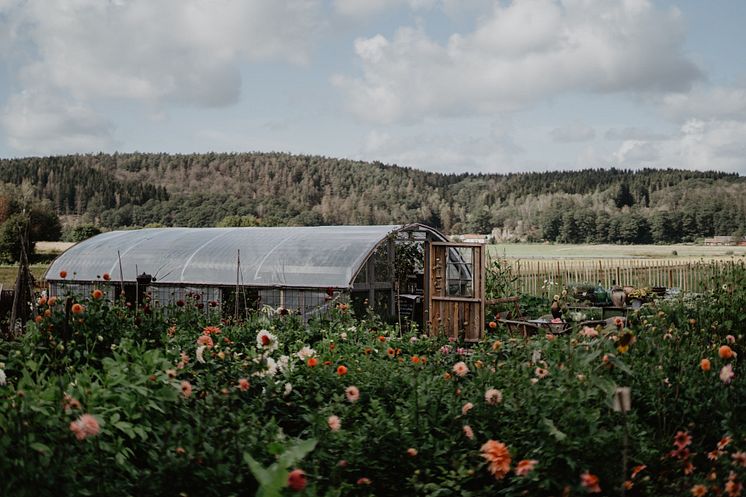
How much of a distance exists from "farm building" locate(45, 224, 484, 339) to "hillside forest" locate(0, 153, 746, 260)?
42732mm

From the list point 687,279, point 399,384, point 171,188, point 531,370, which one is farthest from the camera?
point 171,188

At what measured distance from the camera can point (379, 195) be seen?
6512 cm

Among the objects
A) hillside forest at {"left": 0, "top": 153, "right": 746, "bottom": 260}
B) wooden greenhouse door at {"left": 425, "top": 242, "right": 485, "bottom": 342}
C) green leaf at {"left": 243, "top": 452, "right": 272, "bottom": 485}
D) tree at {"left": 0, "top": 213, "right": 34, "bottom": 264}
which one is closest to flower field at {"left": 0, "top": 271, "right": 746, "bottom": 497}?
green leaf at {"left": 243, "top": 452, "right": 272, "bottom": 485}

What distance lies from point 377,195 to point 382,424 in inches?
2440

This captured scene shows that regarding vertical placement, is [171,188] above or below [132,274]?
above

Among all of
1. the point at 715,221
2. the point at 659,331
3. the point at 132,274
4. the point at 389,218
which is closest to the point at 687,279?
the point at 132,274

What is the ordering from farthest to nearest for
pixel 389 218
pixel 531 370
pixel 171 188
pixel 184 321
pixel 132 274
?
pixel 171 188
pixel 389 218
pixel 132 274
pixel 184 321
pixel 531 370

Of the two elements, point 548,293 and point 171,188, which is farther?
point 171,188

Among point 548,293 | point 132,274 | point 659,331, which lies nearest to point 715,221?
point 548,293

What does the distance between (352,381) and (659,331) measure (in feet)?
6.94

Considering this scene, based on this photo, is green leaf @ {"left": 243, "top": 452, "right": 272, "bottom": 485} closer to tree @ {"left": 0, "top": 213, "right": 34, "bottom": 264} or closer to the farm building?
the farm building

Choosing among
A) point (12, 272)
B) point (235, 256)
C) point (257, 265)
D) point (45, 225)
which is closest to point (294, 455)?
point (257, 265)

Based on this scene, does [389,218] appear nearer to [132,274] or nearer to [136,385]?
[132,274]

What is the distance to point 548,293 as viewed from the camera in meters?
16.1
